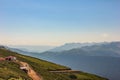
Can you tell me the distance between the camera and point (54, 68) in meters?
135

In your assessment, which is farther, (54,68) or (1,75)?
(54,68)

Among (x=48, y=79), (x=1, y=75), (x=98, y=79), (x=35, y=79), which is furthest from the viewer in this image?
(x=98, y=79)

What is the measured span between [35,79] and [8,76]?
67.5 ft

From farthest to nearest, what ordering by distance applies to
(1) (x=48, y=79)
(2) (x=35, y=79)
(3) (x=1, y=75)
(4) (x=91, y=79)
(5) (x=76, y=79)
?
1. (4) (x=91, y=79)
2. (5) (x=76, y=79)
3. (1) (x=48, y=79)
4. (2) (x=35, y=79)
5. (3) (x=1, y=75)

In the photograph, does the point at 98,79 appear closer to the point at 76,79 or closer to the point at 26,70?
the point at 76,79

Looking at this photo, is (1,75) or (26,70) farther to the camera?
(26,70)

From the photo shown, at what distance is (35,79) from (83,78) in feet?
187

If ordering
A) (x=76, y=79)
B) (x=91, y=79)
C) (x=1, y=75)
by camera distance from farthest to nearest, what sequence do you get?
(x=91, y=79), (x=76, y=79), (x=1, y=75)

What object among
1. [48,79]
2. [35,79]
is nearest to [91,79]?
[48,79]

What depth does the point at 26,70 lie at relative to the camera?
76.6m

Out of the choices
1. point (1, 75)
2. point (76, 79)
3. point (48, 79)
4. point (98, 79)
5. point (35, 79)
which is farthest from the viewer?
point (98, 79)

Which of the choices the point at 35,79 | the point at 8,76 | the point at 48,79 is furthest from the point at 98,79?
the point at 8,76

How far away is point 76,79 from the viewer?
119 metres

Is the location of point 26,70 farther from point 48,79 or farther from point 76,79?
point 76,79
